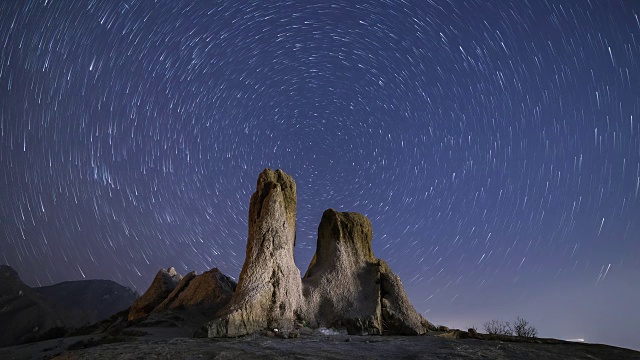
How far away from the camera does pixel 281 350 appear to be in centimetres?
1032

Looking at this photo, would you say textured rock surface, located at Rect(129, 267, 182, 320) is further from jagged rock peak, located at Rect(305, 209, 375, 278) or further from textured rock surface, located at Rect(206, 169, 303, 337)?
jagged rock peak, located at Rect(305, 209, 375, 278)

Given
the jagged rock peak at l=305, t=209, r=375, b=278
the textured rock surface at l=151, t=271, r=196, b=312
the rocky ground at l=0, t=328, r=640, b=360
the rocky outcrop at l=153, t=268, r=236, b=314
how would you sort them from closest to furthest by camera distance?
1. the rocky ground at l=0, t=328, r=640, b=360
2. the rocky outcrop at l=153, t=268, r=236, b=314
3. the textured rock surface at l=151, t=271, r=196, b=312
4. the jagged rock peak at l=305, t=209, r=375, b=278

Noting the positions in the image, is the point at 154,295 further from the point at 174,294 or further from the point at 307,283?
the point at 307,283

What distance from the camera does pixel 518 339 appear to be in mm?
16578

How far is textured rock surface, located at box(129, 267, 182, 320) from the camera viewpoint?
2301 centimetres

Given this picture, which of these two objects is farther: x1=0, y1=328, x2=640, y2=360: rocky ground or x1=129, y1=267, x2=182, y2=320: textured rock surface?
x1=129, y1=267, x2=182, y2=320: textured rock surface

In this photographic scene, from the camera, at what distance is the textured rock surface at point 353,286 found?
58.6 feet

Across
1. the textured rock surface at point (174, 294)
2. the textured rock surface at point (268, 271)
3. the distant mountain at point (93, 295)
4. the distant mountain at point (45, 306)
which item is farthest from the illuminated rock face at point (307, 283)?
the distant mountain at point (93, 295)

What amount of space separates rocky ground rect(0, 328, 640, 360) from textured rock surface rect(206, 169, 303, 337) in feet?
3.81

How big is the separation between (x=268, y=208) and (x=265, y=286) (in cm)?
435

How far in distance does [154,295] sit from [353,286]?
1316cm

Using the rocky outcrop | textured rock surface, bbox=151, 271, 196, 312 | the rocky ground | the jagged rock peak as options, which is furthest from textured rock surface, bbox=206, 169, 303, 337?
textured rock surface, bbox=151, 271, 196, 312

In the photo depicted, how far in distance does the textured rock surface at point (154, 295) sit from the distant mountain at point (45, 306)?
60.9 ft

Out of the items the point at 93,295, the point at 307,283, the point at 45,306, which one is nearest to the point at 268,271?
the point at 307,283
